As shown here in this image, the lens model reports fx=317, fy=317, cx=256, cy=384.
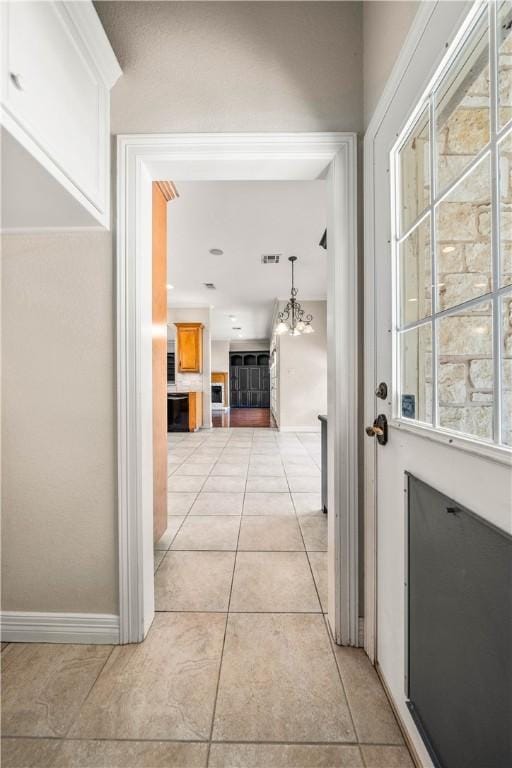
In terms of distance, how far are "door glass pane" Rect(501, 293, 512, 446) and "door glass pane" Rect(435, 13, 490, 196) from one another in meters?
0.41

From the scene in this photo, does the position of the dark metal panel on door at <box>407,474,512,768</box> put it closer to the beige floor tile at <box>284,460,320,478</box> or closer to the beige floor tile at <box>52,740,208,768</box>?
the beige floor tile at <box>52,740,208,768</box>

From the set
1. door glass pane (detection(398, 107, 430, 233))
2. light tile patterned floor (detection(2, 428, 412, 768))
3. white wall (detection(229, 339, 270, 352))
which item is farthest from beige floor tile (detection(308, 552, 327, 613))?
white wall (detection(229, 339, 270, 352))

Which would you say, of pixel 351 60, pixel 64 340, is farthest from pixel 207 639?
pixel 351 60

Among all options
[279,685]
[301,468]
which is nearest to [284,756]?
[279,685]

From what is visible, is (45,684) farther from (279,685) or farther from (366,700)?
(366,700)

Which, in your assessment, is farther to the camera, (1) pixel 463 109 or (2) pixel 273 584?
(2) pixel 273 584

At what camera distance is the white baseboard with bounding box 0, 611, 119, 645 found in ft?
4.44

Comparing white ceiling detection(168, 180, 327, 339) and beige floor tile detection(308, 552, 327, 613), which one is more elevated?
white ceiling detection(168, 180, 327, 339)

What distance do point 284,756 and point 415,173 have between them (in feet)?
6.03

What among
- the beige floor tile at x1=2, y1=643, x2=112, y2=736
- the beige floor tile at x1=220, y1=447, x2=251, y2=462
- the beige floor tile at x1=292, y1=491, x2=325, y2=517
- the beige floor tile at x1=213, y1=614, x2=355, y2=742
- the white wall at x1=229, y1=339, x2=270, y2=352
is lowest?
the beige floor tile at x1=220, y1=447, x2=251, y2=462

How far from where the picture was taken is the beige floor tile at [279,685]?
1016 millimetres

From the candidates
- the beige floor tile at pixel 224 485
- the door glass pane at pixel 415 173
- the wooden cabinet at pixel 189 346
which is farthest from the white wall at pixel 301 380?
the door glass pane at pixel 415 173

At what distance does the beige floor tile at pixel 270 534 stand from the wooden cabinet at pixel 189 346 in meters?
5.22

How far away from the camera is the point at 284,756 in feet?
3.10
